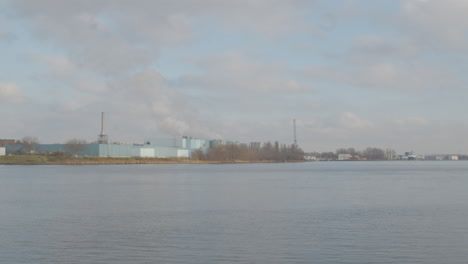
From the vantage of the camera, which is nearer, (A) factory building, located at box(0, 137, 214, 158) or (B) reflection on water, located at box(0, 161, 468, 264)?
(B) reflection on water, located at box(0, 161, 468, 264)

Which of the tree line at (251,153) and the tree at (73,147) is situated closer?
the tree at (73,147)

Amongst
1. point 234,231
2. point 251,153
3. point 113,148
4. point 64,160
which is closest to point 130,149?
point 113,148

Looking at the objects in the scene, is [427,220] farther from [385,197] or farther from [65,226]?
[65,226]

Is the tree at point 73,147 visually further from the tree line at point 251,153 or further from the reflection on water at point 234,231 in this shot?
the reflection on water at point 234,231

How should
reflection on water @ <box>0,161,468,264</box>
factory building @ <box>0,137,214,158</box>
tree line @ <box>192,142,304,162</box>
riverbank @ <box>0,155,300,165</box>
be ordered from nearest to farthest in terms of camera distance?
reflection on water @ <box>0,161,468,264</box>, riverbank @ <box>0,155,300,165</box>, factory building @ <box>0,137,214,158</box>, tree line @ <box>192,142,304,162</box>

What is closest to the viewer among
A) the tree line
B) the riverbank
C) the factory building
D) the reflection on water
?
the reflection on water

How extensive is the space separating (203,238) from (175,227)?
2.33 meters

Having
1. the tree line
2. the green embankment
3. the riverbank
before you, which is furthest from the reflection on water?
the tree line

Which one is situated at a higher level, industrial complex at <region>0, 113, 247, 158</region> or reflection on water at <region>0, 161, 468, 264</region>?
industrial complex at <region>0, 113, 247, 158</region>

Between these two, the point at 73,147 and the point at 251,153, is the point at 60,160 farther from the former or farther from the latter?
the point at 251,153

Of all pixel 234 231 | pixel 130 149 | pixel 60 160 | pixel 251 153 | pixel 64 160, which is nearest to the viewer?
pixel 234 231

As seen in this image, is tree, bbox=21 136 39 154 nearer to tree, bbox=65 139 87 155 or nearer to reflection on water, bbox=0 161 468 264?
tree, bbox=65 139 87 155

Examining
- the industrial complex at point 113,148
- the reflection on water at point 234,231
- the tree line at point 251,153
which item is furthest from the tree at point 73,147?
the reflection on water at point 234,231

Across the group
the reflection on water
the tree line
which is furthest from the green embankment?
the reflection on water
